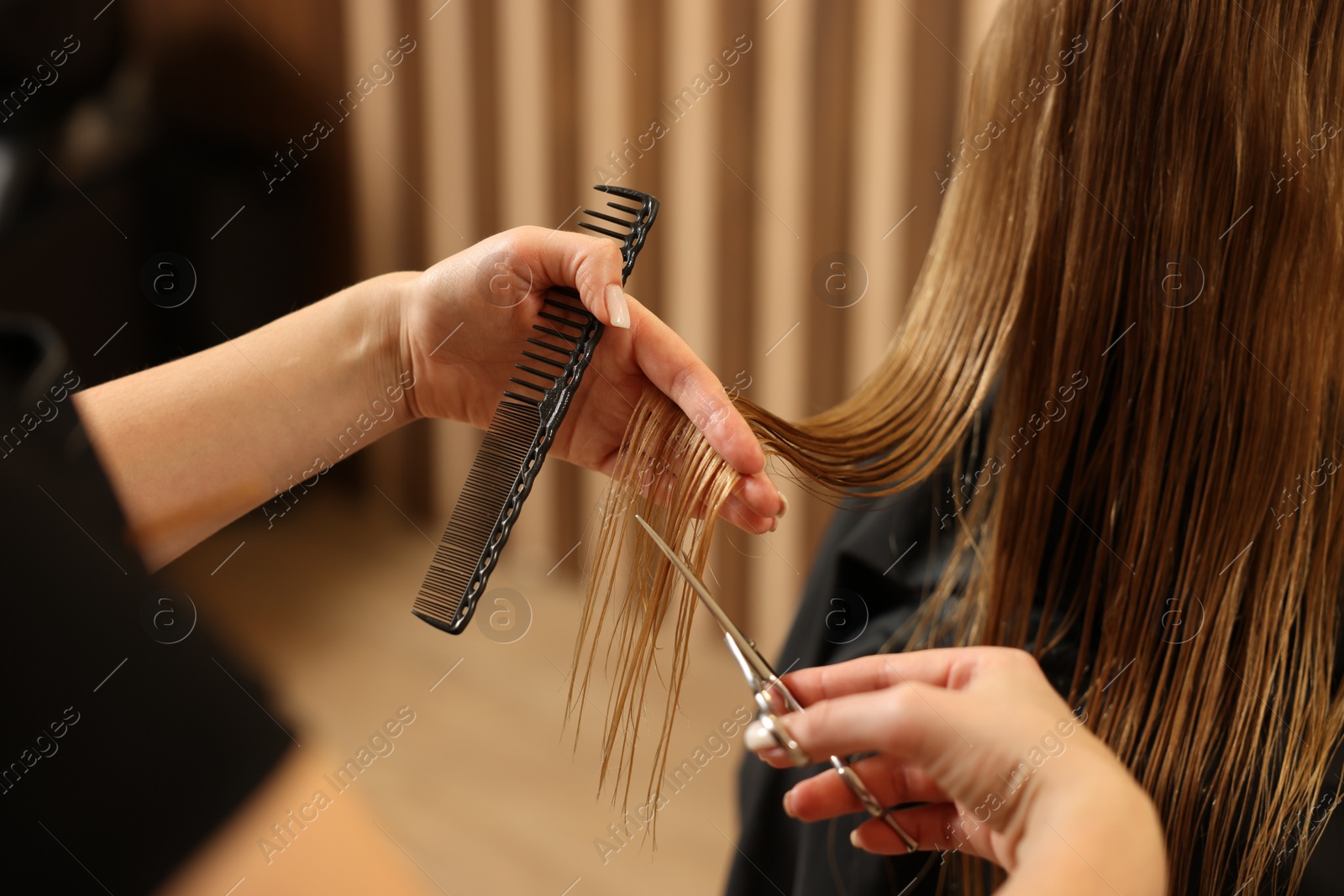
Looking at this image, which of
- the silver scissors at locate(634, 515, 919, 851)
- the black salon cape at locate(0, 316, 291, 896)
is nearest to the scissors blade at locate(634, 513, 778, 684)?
the silver scissors at locate(634, 515, 919, 851)

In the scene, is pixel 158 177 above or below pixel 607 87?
above

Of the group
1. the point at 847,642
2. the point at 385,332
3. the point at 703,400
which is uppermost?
the point at 385,332

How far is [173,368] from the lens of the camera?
19.8 inches

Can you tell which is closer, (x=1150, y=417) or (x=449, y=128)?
(x=1150, y=417)

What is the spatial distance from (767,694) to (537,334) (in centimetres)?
24

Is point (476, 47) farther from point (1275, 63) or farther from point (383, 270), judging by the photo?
point (1275, 63)

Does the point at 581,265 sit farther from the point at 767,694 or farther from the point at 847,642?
the point at 847,642

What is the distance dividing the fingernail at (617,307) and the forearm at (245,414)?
0.56ft

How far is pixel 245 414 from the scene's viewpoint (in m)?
0.50

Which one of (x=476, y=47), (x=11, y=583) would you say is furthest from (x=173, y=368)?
(x=476, y=47)

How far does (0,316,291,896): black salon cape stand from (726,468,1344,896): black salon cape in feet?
1.36

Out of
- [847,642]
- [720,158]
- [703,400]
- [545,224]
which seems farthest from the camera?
[545,224]

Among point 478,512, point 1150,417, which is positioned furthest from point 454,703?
point 1150,417

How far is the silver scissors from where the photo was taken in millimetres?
369
